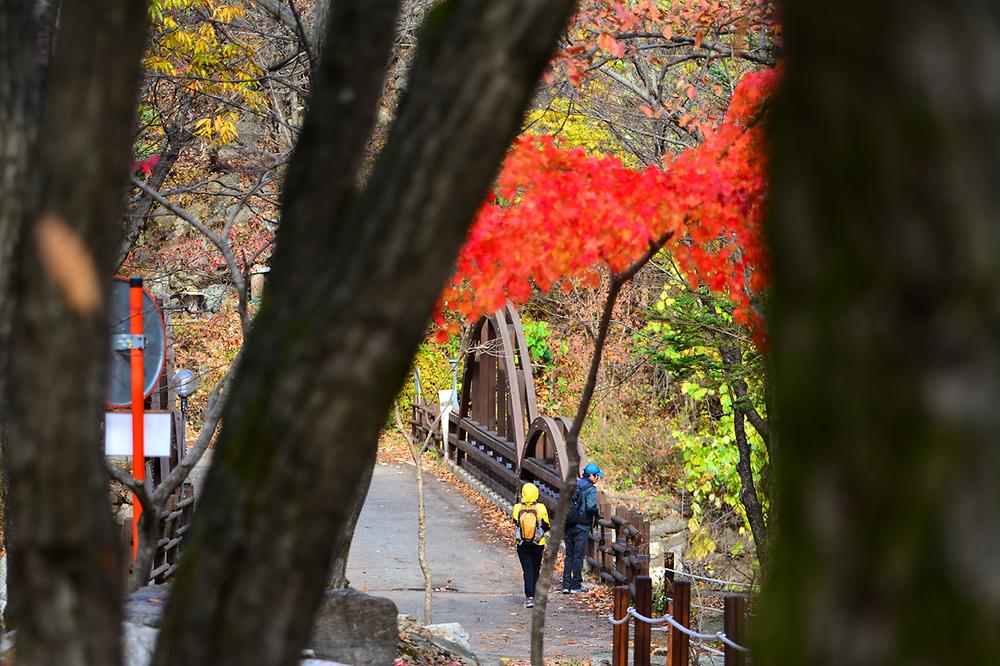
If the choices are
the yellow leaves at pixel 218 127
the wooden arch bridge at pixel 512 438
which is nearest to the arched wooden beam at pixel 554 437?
the wooden arch bridge at pixel 512 438

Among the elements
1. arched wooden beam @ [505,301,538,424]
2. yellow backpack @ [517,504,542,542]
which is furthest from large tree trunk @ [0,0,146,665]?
arched wooden beam @ [505,301,538,424]

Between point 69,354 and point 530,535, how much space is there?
11.2 m

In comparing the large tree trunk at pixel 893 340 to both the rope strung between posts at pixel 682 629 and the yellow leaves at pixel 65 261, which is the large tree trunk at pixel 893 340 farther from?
the rope strung between posts at pixel 682 629

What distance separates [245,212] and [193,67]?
13.1m

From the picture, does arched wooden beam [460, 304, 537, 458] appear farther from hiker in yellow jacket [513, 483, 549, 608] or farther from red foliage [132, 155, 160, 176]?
red foliage [132, 155, 160, 176]

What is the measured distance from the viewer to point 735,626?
287 inches

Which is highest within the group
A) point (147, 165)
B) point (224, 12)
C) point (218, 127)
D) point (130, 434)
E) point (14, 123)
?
point (224, 12)

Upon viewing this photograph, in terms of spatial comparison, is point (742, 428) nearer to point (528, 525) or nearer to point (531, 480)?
point (528, 525)

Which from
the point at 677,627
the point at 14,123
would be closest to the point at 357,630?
the point at 677,627

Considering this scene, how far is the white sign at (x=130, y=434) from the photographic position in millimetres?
6242

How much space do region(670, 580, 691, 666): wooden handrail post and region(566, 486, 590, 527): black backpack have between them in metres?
5.72

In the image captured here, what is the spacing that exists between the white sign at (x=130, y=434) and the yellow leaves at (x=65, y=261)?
417cm

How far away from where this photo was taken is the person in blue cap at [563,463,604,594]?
45.6 feet

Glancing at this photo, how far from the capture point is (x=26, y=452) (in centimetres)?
218
